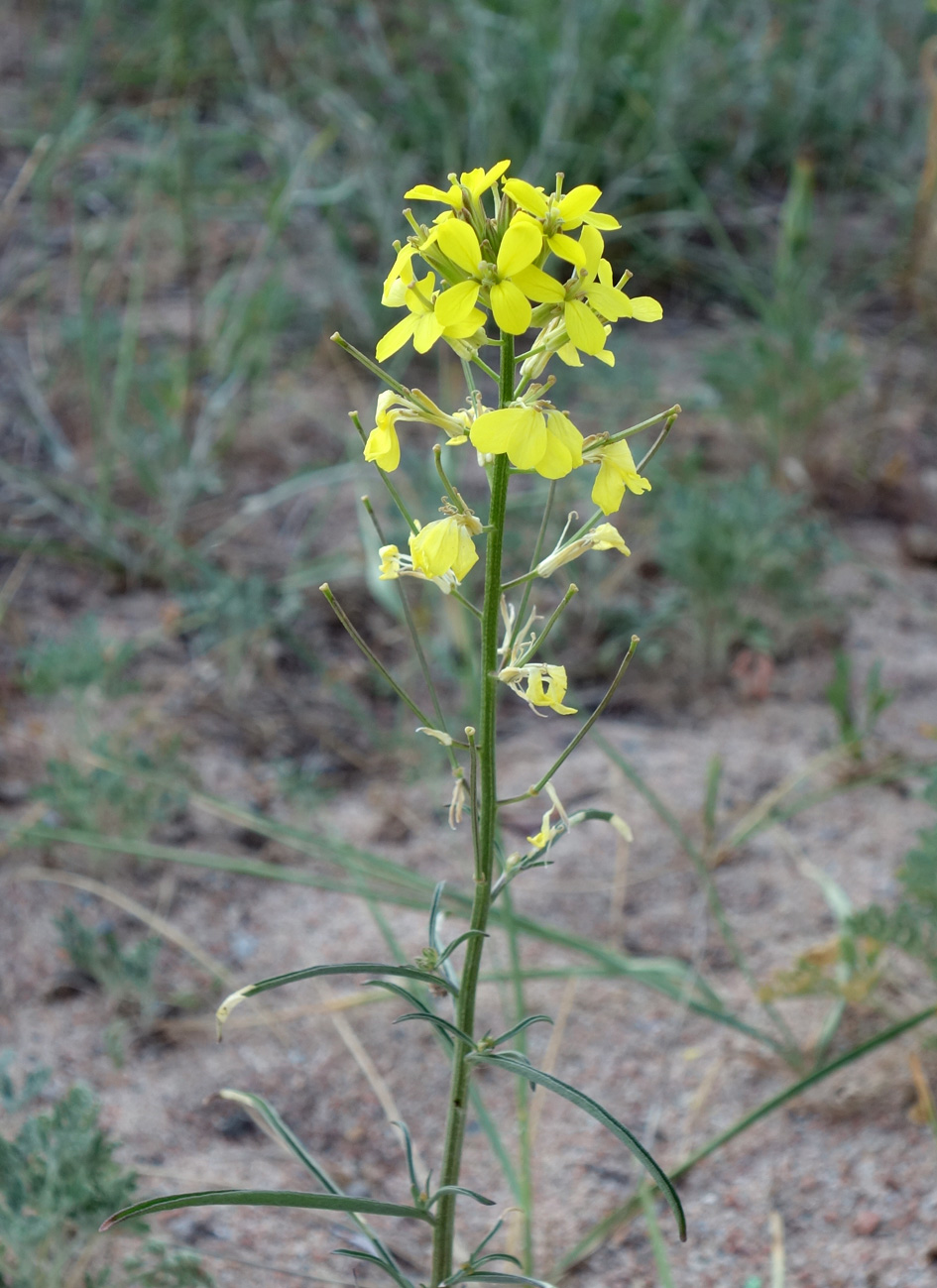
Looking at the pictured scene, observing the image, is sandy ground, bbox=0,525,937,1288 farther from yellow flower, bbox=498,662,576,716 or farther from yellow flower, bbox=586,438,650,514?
yellow flower, bbox=586,438,650,514

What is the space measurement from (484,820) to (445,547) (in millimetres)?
233

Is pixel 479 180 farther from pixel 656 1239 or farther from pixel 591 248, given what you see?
pixel 656 1239

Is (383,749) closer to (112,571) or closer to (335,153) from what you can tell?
(112,571)

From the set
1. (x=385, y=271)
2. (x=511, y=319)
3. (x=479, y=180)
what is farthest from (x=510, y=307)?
(x=385, y=271)

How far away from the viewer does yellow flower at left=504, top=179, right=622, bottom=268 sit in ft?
2.67

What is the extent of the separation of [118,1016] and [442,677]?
0.99 metres

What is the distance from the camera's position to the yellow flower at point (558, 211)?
815 mm

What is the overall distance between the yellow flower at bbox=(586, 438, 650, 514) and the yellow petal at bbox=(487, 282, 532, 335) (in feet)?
0.44

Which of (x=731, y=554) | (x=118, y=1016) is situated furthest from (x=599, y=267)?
(x=731, y=554)

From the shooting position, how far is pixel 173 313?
3.26m

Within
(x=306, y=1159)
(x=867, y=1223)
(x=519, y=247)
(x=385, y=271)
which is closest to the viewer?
(x=519, y=247)

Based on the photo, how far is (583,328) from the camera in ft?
2.75

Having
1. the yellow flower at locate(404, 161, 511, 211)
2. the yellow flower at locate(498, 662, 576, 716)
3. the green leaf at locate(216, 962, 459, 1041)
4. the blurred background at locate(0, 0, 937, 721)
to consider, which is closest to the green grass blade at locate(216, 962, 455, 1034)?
the green leaf at locate(216, 962, 459, 1041)

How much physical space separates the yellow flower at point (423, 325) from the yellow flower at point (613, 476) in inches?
5.6
